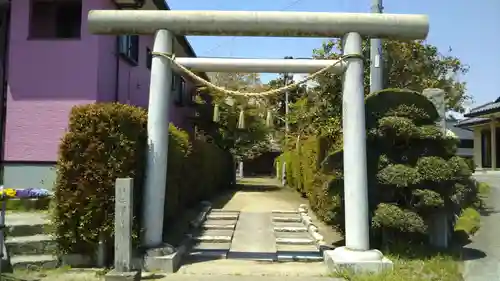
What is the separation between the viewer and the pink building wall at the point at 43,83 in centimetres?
1092

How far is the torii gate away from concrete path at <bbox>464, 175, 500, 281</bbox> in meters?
1.91

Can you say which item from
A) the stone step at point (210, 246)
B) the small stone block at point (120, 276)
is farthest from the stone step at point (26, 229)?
the stone step at point (210, 246)

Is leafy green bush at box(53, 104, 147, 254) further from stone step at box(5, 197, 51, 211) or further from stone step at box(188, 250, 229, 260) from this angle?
stone step at box(5, 197, 51, 211)

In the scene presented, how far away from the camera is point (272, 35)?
8.84 m

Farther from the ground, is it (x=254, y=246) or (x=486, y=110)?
(x=486, y=110)

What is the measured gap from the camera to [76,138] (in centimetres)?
777

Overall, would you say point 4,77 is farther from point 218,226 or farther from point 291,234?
point 291,234

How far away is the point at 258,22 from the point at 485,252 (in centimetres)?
623

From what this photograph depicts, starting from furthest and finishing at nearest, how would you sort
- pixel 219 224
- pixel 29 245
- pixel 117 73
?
1. pixel 117 73
2. pixel 219 224
3. pixel 29 245

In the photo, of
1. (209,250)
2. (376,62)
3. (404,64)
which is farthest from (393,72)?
(209,250)

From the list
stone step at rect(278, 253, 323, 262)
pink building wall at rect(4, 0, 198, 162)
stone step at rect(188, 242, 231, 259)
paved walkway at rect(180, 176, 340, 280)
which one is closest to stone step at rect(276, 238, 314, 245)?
paved walkway at rect(180, 176, 340, 280)

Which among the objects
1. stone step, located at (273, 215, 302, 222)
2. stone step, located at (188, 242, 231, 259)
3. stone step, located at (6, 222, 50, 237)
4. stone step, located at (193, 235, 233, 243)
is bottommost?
stone step, located at (188, 242, 231, 259)

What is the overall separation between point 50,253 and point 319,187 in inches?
271

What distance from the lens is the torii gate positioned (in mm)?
8422
